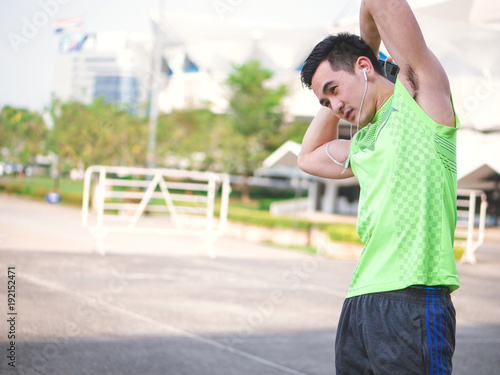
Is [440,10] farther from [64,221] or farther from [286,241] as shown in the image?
[64,221]

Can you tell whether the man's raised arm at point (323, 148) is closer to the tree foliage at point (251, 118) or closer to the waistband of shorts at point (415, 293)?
the waistband of shorts at point (415, 293)

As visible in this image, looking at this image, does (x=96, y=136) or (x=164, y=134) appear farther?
(x=164, y=134)

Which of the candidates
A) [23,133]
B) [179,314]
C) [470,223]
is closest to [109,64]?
[23,133]

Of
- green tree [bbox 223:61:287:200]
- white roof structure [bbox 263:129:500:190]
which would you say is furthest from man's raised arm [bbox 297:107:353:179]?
green tree [bbox 223:61:287:200]

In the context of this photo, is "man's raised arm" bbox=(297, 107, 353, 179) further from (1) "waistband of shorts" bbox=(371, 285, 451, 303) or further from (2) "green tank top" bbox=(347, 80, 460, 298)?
(1) "waistband of shorts" bbox=(371, 285, 451, 303)

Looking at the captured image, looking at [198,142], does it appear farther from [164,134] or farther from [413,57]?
[413,57]

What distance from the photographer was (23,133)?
31.9m

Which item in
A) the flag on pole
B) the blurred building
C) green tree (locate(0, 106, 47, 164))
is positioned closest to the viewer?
the flag on pole

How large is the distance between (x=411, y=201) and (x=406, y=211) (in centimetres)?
3

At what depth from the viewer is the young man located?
1.74m

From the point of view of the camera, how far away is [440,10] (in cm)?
3681

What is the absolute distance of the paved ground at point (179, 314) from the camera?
4344mm

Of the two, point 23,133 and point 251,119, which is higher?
point 251,119

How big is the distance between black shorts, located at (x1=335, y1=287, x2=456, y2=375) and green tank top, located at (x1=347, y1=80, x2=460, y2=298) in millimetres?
42
